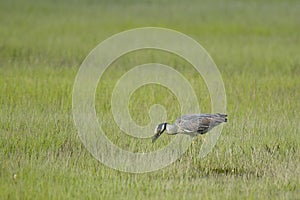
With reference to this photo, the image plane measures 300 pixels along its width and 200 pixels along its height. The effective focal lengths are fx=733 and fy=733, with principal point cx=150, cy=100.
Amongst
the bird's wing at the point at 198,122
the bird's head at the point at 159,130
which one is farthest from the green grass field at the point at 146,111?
the bird's wing at the point at 198,122

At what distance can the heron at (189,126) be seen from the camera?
682cm

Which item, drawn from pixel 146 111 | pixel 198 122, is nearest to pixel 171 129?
pixel 198 122

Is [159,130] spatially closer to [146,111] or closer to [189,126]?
[189,126]

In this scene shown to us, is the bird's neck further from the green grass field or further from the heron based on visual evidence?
the green grass field

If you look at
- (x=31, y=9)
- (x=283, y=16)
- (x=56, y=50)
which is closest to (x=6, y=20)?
(x=31, y=9)

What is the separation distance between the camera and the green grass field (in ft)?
18.9

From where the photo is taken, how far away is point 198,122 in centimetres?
683

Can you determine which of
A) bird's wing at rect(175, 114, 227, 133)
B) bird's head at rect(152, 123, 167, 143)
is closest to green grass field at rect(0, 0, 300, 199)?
bird's head at rect(152, 123, 167, 143)

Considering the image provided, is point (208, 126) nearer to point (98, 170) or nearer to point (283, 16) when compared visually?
point (98, 170)

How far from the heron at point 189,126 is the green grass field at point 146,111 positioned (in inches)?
7.6

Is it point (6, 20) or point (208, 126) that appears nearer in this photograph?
point (208, 126)

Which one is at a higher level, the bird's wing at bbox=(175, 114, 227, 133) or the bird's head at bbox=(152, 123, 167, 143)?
the bird's wing at bbox=(175, 114, 227, 133)

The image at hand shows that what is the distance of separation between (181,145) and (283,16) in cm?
1228

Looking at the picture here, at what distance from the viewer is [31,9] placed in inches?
771
